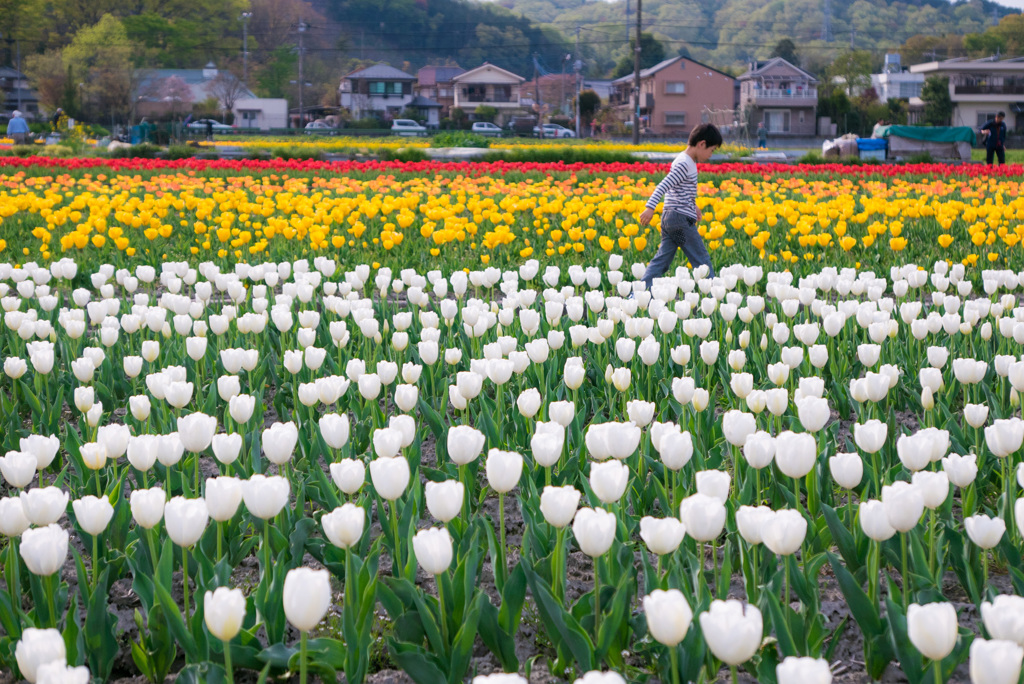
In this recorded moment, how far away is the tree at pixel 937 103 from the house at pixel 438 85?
44347 millimetres

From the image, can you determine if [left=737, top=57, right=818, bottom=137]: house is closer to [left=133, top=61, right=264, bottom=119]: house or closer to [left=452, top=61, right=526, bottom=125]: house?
[left=452, top=61, right=526, bottom=125]: house

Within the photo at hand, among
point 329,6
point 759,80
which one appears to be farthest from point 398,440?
point 329,6

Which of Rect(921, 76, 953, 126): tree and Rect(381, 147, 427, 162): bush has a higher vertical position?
Rect(921, 76, 953, 126): tree

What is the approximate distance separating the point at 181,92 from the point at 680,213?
249 feet

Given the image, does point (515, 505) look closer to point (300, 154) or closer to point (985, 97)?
point (300, 154)

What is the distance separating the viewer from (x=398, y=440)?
240 cm

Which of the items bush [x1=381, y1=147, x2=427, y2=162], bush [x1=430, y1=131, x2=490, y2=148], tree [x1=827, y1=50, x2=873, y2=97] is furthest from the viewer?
tree [x1=827, y1=50, x2=873, y2=97]

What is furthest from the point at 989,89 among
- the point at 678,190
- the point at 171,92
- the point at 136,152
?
the point at 678,190

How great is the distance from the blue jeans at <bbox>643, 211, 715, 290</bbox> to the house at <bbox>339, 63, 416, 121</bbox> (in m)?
81.7

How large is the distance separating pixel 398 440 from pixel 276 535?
0.39 metres

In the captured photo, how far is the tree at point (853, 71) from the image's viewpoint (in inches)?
2849

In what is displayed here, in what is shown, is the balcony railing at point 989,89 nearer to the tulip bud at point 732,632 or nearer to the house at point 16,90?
the tulip bud at point 732,632

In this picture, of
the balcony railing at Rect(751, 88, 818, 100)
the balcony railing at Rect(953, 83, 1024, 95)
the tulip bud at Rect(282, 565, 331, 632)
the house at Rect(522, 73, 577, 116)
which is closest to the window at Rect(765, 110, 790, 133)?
the balcony railing at Rect(751, 88, 818, 100)

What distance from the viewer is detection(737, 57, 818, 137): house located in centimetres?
6556
